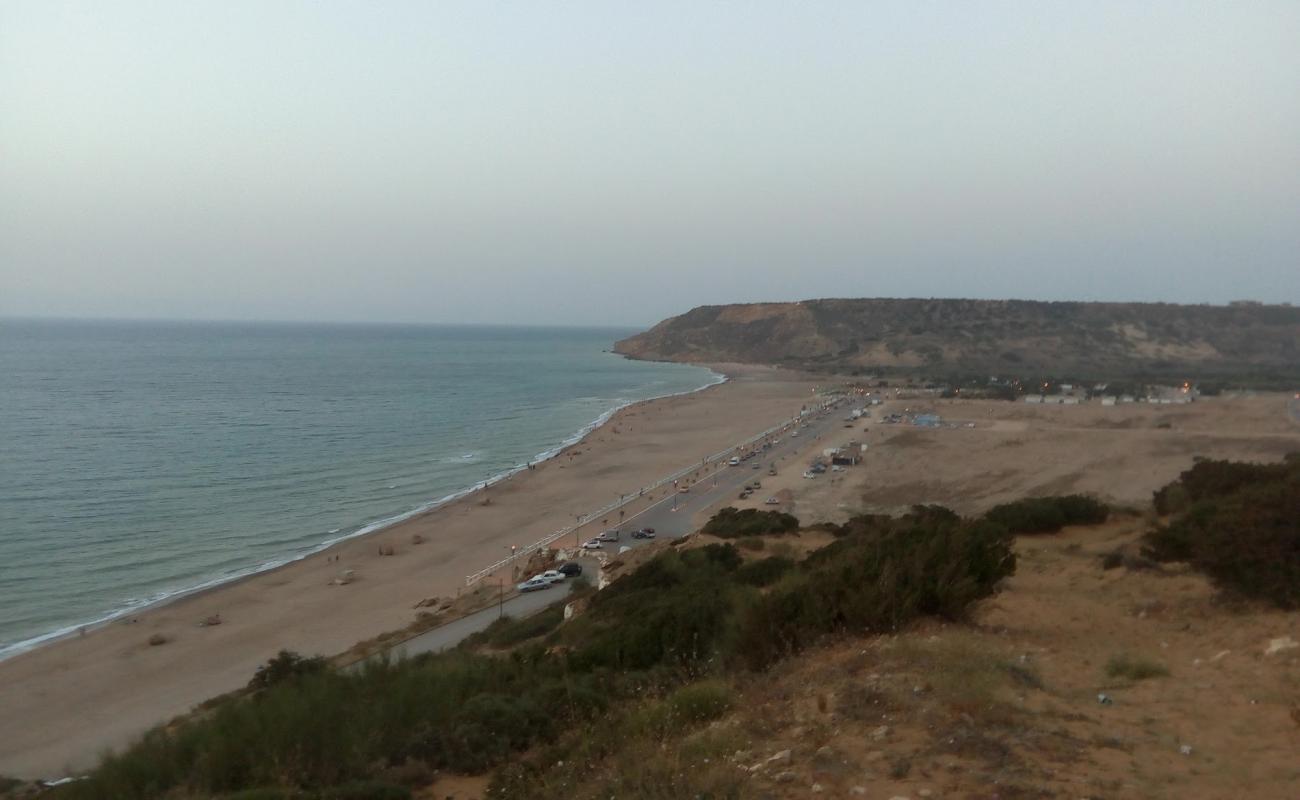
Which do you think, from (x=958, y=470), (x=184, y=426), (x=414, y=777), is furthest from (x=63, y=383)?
(x=414, y=777)

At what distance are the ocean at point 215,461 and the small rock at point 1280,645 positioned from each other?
23.8m

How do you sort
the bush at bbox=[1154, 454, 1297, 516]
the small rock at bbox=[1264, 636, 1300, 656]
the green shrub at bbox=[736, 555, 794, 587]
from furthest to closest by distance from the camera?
the bush at bbox=[1154, 454, 1297, 516]
the green shrub at bbox=[736, 555, 794, 587]
the small rock at bbox=[1264, 636, 1300, 656]

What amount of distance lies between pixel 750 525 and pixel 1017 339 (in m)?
108

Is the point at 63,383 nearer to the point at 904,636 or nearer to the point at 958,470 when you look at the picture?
the point at 958,470

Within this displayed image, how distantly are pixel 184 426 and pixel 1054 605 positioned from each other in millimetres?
54772

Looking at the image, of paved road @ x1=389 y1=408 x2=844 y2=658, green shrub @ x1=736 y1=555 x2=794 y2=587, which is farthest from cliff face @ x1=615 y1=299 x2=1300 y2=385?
green shrub @ x1=736 y1=555 x2=794 y2=587

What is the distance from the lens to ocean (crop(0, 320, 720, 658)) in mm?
24844

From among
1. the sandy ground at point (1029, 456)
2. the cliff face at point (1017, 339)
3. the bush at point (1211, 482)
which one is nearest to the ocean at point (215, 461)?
the sandy ground at point (1029, 456)

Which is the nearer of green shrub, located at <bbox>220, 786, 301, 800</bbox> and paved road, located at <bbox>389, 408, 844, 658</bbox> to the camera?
green shrub, located at <bbox>220, 786, 301, 800</bbox>

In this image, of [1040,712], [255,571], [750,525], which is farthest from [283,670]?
[255,571]

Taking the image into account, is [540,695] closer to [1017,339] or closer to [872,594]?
[872,594]

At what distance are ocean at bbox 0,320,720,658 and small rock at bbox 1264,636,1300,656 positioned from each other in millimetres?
23760

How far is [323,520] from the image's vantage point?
31.4m

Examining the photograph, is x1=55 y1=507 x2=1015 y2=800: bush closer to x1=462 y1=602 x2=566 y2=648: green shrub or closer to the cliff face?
x1=462 y1=602 x2=566 y2=648: green shrub
